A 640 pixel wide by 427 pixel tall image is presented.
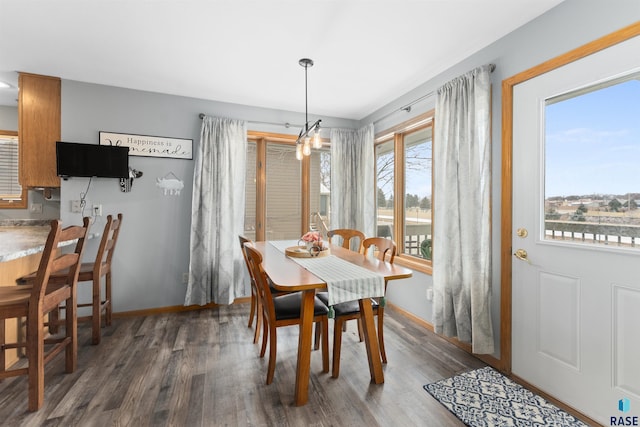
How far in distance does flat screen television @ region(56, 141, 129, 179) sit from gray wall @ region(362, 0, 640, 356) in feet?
10.4

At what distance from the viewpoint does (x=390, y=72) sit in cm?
287

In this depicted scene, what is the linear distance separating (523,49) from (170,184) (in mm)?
3532

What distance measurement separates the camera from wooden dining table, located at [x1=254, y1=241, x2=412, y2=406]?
1.79 metres

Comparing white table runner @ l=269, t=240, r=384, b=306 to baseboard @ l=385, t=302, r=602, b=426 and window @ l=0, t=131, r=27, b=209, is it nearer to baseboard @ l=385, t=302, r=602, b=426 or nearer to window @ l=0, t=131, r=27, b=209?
baseboard @ l=385, t=302, r=602, b=426

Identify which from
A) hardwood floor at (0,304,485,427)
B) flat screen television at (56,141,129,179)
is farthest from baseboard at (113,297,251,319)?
flat screen television at (56,141,129,179)

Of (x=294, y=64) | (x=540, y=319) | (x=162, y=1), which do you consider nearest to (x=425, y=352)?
(x=540, y=319)

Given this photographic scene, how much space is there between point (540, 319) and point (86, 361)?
3330 millimetres

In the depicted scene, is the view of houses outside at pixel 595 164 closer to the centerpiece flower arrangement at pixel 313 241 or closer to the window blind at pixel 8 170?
the centerpiece flower arrangement at pixel 313 241

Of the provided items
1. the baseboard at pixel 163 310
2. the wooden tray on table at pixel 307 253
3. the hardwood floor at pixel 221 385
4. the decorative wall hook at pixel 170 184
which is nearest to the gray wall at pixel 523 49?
the hardwood floor at pixel 221 385

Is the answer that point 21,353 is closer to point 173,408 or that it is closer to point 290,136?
point 173,408

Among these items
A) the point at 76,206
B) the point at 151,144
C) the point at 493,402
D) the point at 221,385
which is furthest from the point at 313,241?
the point at 76,206

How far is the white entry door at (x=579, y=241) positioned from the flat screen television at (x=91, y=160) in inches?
144

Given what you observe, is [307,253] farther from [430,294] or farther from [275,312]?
[430,294]

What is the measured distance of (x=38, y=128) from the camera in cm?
299
